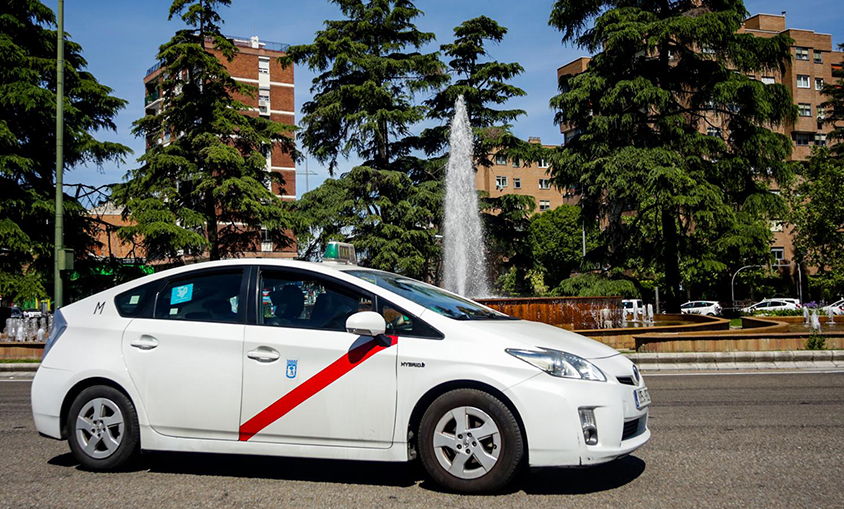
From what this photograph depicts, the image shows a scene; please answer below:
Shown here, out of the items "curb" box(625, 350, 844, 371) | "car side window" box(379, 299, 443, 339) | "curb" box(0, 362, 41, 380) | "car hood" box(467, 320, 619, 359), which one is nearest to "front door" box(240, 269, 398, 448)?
"car side window" box(379, 299, 443, 339)

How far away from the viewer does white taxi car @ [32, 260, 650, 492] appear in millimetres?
4770

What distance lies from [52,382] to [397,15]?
3406 centimetres

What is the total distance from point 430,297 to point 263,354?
4.08 feet

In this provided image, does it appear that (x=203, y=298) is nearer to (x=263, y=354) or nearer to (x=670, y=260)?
(x=263, y=354)

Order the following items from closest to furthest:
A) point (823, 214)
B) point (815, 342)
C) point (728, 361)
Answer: point (728, 361), point (815, 342), point (823, 214)

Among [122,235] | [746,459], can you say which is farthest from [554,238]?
[746,459]

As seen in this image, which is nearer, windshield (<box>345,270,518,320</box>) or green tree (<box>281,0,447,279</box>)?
windshield (<box>345,270,518,320</box>)

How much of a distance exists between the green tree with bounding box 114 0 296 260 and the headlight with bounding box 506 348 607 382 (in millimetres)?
27187

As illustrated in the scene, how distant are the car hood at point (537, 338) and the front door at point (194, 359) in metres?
1.74

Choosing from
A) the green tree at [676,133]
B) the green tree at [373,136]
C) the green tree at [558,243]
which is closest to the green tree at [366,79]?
the green tree at [373,136]

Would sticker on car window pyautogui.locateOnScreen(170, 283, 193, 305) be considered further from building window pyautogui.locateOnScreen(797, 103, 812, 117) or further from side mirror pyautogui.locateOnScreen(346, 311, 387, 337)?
building window pyautogui.locateOnScreen(797, 103, 812, 117)

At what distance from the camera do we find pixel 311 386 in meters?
5.16

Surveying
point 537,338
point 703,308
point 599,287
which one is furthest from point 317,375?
point 703,308

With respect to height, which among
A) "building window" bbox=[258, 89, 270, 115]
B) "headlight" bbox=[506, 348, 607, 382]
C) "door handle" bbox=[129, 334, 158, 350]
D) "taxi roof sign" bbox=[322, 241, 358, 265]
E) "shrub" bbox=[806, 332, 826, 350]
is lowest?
"shrub" bbox=[806, 332, 826, 350]
